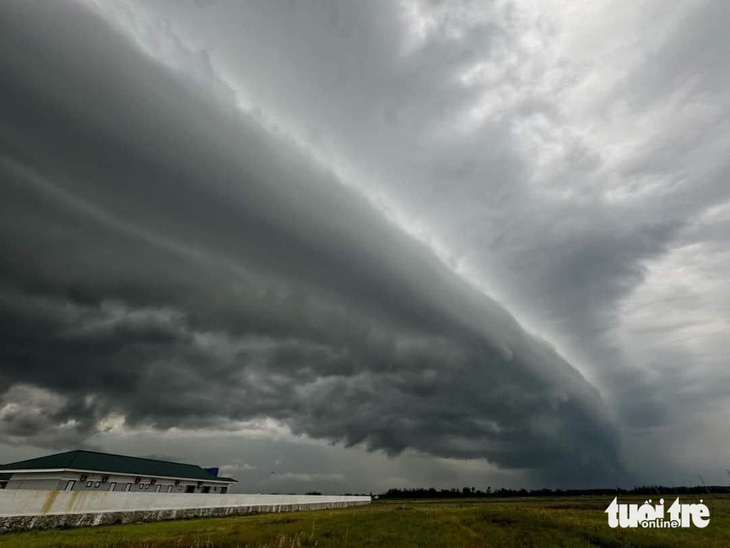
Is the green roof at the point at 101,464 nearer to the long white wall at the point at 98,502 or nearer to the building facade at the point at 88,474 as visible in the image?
the building facade at the point at 88,474

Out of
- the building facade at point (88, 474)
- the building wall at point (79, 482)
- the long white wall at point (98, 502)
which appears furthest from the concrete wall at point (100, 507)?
the building facade at point (88, 474)

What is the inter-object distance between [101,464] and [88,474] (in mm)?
4324

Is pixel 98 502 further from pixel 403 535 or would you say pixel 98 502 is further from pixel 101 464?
pixel 403 535

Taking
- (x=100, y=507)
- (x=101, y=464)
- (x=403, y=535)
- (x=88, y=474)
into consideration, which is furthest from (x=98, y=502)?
(x=403, y=535)

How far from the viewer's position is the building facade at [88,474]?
6256cm

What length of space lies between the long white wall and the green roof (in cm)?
1906

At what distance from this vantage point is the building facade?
205ft

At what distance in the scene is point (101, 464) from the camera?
69125 mm

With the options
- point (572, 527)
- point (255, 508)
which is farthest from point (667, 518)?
point (255, 508)

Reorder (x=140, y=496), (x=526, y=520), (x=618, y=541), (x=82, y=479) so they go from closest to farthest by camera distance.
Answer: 1. (x=618, y=541)
2. (x=526, y=520)
3. (x=140, y=496)
4. (x=82, y=479)

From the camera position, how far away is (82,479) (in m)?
64.1

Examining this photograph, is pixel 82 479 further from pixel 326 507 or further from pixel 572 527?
pixel 572 527

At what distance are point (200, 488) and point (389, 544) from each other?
81352mm

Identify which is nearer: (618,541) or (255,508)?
(618,541)
